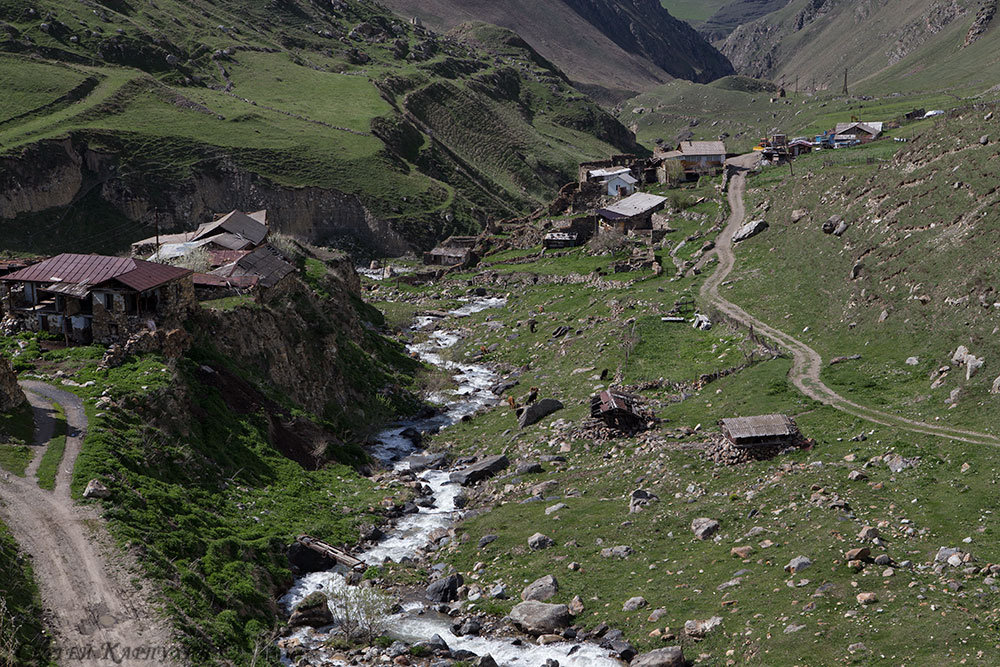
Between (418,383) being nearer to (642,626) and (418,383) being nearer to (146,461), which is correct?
(146,461)

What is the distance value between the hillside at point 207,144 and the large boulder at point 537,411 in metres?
77.4

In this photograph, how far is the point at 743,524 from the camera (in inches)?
1357

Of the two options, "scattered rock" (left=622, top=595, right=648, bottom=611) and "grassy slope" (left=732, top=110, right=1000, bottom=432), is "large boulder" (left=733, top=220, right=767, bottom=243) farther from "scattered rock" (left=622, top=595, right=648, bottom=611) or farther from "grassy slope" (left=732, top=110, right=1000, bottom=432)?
"scattered rock" (left=622, top=595, right=648, bottom=611)

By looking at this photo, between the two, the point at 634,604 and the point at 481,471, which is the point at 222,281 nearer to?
the point at 481,471

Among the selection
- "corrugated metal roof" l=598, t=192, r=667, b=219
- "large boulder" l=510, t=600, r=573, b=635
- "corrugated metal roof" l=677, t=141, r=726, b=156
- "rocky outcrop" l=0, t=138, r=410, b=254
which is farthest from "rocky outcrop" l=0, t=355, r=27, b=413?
"corrugated metal roof" l=677, t=141, r=726, b=156

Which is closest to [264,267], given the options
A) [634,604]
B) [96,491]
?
[96,491]

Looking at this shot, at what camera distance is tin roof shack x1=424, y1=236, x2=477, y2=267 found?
10844 centimetres

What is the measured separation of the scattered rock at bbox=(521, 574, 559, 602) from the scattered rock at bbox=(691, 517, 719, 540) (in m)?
5.80

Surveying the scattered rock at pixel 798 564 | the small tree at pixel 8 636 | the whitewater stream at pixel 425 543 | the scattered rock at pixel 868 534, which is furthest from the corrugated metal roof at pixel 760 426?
the small tree at pixel 8 636

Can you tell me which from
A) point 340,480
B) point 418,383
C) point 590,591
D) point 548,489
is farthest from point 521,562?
point 418,383

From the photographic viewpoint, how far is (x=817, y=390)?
44219 mm

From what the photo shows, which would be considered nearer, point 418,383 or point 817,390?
point 817,390

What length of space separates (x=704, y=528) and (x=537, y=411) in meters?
19.3

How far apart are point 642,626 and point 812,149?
96090 millimetres
